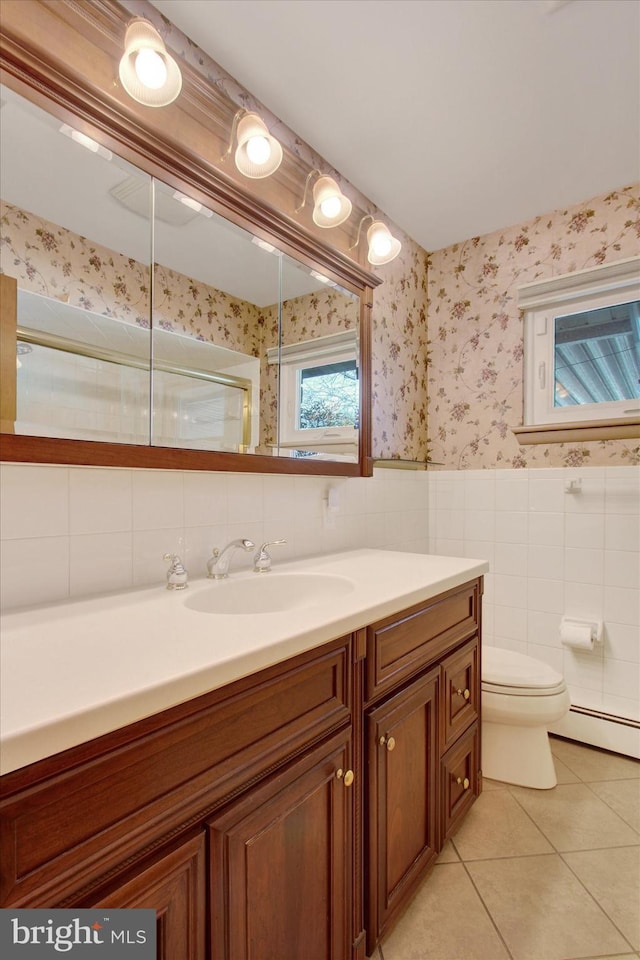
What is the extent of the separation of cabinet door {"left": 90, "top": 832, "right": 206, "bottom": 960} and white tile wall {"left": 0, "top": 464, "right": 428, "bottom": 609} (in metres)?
0.60

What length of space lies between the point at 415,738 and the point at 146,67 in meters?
1.78

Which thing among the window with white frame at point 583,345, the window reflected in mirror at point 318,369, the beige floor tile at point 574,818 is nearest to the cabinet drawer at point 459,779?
the beige floor tile at point 574,818

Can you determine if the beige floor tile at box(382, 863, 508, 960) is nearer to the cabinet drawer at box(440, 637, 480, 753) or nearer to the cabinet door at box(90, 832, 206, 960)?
the cabinet drawer at box(440, 637, 480, 753)

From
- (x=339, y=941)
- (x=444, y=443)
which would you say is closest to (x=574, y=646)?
(x=444, y=443)

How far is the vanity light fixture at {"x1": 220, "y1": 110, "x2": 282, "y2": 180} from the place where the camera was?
4.51 ft

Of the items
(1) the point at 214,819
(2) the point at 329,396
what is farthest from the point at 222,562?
(2) the point at 329,396

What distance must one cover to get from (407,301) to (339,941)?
7.92ft

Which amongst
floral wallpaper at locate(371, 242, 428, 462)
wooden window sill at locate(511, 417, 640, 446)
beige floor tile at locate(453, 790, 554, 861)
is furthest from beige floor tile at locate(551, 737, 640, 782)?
floral wallpaper at locate(371, 242, 428, 462)

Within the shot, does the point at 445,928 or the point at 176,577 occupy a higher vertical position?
the point at 176,577

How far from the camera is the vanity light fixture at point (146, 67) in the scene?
3.59 ft

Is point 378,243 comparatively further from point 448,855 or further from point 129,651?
point 448,855

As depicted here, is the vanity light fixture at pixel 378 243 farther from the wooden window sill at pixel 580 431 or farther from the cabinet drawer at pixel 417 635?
the cabinet drawer at pixel 417 635

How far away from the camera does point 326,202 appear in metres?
1.68

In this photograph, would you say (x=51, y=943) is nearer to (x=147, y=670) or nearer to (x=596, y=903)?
(x=147, y=670)
